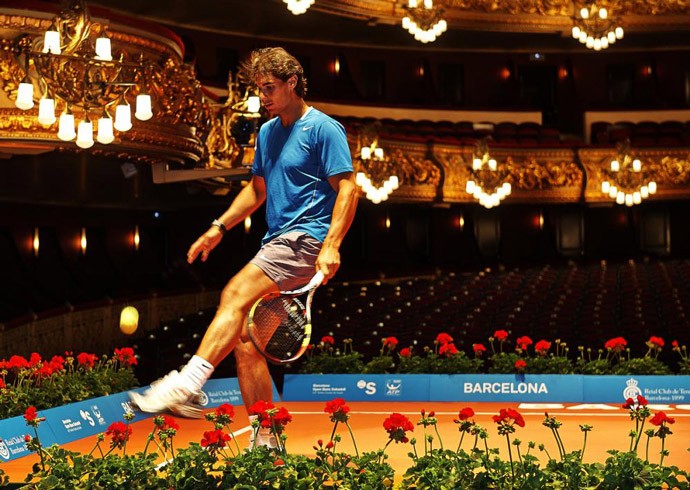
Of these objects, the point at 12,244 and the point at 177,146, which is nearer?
the point at 177,146

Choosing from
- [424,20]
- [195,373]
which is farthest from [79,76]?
[424,20]

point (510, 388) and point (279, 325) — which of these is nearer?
point (279, 325)

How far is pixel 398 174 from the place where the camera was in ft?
73.2

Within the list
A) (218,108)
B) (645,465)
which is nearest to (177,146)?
(218,108)

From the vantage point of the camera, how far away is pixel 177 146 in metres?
12.7

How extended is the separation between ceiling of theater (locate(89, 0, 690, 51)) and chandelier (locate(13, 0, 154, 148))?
9.93m

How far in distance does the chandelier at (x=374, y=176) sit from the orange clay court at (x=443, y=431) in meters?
9.95

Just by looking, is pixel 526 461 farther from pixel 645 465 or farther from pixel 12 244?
pixel 12 244

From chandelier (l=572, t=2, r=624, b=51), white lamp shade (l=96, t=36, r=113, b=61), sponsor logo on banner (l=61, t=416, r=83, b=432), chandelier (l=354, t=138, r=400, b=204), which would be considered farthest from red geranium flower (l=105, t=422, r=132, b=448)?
chandelier (l=572, t=2, r=624, b=51)

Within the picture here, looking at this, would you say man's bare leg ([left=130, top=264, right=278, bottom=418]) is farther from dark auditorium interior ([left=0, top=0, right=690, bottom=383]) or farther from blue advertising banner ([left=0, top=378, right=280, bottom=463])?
dark auditorium interior ([left=0, top=0, right=690, bottom=383])

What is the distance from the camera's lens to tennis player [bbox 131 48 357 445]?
4.42 meters

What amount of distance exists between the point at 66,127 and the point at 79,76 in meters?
1.10

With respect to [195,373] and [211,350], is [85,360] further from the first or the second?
[195,373]

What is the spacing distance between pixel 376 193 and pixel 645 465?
15.6m
